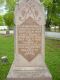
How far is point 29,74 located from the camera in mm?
9961

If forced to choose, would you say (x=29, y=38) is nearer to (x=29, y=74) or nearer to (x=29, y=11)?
(x=29, y=11)

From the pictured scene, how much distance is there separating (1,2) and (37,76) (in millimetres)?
29472

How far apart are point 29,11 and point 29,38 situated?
Result: 0.82 metres

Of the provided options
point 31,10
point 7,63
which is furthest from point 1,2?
point 31,10

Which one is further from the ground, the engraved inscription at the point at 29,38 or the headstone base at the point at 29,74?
the engraved inscription at the point at 29,38

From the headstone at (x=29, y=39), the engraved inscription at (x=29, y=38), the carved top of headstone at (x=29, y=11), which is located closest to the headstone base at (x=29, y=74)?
the headstone at (x=29, y=39)

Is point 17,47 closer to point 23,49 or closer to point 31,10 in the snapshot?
point 23,49

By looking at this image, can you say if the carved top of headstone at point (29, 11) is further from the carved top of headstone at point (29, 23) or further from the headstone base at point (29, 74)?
the headstone base at point (29, 74)

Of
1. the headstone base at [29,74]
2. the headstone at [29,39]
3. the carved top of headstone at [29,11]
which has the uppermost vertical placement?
the carved top of headstone at [29,11]

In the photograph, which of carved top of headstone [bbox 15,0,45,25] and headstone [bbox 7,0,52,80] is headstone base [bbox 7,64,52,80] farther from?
carved top of headstone [bbox 15,0,45,25]

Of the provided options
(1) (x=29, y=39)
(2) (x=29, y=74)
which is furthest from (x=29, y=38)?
(2) (x=29, y=74)

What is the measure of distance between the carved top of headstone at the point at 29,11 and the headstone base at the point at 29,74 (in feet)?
4.73

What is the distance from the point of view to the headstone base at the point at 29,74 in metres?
9.88

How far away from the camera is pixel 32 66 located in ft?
33.1
